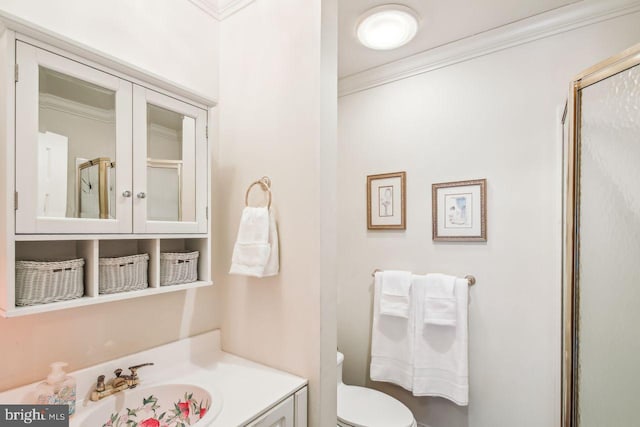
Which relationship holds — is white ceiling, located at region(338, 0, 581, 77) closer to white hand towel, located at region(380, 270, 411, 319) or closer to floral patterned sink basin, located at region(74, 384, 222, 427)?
white hand towel, located at region(380, 270, 411, 319)

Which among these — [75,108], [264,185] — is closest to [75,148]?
[75,108]

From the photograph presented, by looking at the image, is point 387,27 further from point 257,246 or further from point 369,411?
point 369,411

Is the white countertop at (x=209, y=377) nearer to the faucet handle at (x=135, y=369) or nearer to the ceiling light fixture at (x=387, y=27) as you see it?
the faucet handle at (x=135, y=369)

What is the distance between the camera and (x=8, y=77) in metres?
0.80

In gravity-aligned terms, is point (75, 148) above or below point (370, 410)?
above

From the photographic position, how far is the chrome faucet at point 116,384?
1.04m

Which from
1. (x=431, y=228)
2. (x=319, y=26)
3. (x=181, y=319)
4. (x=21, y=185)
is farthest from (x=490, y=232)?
(x=21, y=185)

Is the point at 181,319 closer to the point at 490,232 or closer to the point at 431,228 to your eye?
the point at 431,228

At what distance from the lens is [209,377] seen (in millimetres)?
1202

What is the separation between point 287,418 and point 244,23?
5.20 ft

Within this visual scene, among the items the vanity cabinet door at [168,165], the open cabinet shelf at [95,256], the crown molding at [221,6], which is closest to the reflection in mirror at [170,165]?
the vanity cabinet door at [168,165]

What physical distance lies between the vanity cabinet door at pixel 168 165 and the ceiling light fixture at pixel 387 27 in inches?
40.8

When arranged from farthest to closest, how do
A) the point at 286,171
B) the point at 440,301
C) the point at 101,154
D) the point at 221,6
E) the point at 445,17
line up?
the point at 440,301
the point at 445,17
the point at 221,6
the point at 286,171
the point at 101,154
